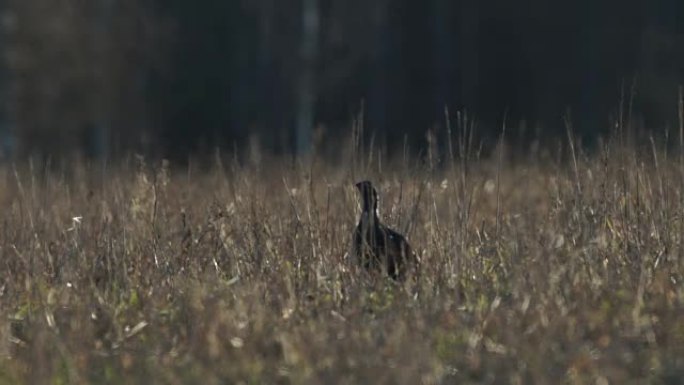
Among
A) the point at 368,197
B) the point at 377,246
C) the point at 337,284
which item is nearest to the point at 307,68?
the point at 368,197

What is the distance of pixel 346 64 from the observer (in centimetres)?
3219

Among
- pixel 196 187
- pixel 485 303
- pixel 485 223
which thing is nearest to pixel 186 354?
pixel 485 303

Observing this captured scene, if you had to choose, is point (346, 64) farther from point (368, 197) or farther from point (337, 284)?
point (337, 284)

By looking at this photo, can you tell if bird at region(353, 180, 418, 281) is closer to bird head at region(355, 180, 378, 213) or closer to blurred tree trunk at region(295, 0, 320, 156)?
bird head at region(355, 180, 378, 213)

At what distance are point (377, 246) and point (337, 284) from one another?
472mm

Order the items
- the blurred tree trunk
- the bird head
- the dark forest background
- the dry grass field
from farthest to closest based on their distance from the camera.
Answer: the dark forest background → the blurred tree trunk → the bird head → the dry grass field

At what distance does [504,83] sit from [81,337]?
88.0 feet

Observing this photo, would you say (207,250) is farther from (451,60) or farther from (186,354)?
(451,60)

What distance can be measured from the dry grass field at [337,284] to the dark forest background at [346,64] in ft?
71.8

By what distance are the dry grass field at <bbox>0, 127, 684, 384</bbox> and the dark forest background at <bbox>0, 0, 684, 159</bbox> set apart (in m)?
21.9

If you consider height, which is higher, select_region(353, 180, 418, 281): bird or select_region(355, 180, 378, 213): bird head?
select_region(355, 180, 378, 213): bird head

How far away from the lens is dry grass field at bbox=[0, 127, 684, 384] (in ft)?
21.5

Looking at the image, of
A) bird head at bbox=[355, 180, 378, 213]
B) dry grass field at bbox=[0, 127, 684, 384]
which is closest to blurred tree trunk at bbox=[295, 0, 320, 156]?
dry grass field at bbox=[0, 127, 684, 384]

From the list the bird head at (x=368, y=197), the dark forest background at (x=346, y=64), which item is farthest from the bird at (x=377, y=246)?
the dark forest background at (x=346, y=64)
